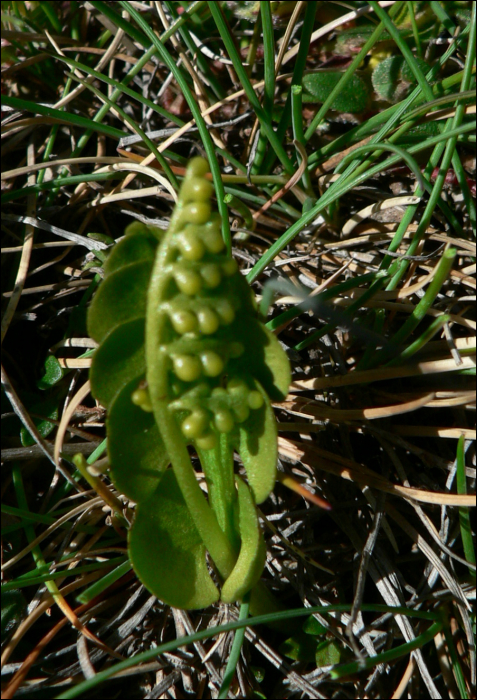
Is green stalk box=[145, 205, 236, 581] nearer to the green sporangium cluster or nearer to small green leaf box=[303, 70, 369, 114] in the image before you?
the green sporangium cluster

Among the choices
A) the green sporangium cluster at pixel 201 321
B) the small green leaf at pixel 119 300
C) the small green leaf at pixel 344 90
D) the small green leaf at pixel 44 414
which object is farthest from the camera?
the small green leaf at pixel 344 90

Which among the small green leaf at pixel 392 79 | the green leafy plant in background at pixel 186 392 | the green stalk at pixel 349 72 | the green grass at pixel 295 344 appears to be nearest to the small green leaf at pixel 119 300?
the green leafy plant in background at pixel 186 392

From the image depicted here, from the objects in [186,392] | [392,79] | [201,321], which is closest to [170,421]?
[186,392]

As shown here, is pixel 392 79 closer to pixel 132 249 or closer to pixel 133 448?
pixel 132 249

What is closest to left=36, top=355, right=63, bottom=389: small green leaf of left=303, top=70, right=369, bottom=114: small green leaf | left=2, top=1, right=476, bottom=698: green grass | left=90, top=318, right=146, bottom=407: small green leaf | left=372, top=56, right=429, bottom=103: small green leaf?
left=2, top=1, right=476, bottom=698: green grass

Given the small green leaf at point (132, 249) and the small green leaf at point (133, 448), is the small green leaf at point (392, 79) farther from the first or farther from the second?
the small green leaf at point (133, 448)

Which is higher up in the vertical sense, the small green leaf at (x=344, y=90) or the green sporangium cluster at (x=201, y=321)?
the small green leaf at (x=344, y=90)
